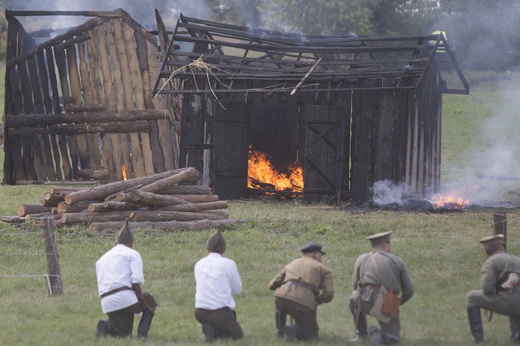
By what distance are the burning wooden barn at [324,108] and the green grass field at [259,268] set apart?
5.37ft

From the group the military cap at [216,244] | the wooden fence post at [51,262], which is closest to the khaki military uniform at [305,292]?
the military cap at [216,244]

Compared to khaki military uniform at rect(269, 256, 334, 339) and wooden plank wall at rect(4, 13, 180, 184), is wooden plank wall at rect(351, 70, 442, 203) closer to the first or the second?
wooden plank wall at rect(4, 13, 180, 184)

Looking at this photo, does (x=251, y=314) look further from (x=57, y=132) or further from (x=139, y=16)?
(x=139, y=16)

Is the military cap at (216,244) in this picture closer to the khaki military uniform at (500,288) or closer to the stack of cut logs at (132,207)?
the khaki military uniform at (500,288)

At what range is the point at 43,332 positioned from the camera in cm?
1129

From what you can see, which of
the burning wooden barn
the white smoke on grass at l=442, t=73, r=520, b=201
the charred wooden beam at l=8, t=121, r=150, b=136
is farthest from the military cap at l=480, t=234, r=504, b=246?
the charred wooden beam at l=8, t=121, r=150, b=136

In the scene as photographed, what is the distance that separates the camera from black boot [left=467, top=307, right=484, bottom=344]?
10648mm

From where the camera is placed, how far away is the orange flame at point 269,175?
27281 mm

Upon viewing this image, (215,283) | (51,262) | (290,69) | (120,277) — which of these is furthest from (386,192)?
(120,277)

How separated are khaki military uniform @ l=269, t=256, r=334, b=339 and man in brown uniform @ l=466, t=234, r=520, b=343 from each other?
174 centimetres

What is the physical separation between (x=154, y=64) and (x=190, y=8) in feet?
80.2

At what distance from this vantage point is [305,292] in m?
10.6

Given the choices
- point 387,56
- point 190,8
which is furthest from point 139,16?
point 387,56

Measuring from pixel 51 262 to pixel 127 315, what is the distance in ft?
10.3
